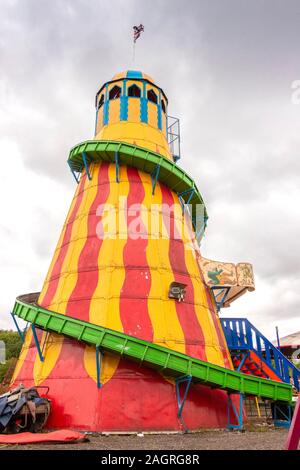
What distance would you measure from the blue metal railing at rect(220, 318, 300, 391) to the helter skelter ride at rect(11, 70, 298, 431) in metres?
0.13

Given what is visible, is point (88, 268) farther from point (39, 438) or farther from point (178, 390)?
point (39, 438)

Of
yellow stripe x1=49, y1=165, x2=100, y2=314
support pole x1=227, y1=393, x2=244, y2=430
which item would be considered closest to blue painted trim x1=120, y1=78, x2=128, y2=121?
yellow stripe x1=49, y1=165, x2=100, y2=314

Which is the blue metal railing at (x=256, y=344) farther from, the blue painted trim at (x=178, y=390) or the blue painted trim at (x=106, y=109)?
the blue painted trim at (x=106, y=109)

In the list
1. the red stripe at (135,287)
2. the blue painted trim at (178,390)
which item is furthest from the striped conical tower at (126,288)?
the blue painted trim at (178,390)

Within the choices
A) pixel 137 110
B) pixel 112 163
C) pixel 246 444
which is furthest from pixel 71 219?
pixel 246 444

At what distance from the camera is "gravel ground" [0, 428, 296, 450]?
413 inches

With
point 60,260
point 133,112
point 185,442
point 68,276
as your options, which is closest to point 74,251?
point 60,260

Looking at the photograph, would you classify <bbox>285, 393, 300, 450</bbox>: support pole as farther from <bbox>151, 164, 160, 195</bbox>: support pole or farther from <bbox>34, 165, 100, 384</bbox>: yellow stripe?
<bbox>151, 164, 160, 195</bbox>: support pole

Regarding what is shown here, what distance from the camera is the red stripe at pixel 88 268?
15984mm

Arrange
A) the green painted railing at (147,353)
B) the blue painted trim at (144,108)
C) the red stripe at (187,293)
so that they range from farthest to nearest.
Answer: the blue painted trim at (144,108)
the red stripe at (187,293)
the green painted railing at (147,353)

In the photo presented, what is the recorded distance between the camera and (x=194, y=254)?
19.7 meters

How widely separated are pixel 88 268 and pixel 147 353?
526 centimetres

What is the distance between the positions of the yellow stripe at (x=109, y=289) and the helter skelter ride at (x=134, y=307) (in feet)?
0.16
